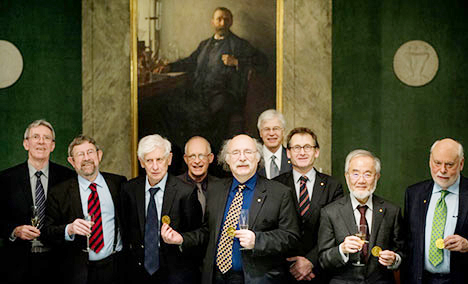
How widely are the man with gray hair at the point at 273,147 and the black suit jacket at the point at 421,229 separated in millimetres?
1421


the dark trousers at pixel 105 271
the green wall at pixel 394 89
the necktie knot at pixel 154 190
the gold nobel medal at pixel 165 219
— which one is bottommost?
the dark trousers at pixel 105 271

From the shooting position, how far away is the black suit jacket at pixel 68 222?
447 cm

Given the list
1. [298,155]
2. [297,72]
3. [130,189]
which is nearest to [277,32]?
[297,72]

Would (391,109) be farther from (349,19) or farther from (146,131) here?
(146,131)

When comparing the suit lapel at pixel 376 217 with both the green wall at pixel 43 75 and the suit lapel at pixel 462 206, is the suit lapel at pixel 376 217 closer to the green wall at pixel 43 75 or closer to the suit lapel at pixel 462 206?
the suit lapel at pixel 462 206

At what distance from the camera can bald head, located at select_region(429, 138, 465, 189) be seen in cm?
429

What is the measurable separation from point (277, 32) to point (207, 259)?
362cm

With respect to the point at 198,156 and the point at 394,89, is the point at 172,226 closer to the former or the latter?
the point at 198,156

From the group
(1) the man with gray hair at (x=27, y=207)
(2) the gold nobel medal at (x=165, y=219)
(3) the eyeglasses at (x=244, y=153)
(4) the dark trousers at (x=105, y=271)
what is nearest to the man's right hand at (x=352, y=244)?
(3) the eyeglasses at (x=244, y=153)

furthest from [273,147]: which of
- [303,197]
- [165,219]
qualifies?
[165,219]

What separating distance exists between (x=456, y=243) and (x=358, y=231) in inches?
27.6

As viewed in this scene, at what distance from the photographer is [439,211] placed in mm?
4281

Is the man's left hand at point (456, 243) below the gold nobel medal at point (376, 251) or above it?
above

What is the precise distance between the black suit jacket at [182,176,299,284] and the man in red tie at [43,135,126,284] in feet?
2.48
